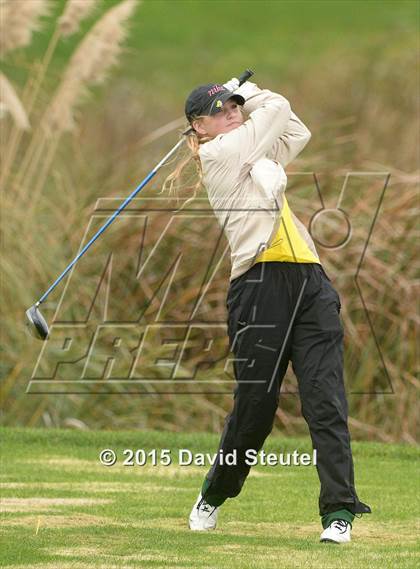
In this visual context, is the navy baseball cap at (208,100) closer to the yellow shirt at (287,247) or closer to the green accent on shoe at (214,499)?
the yellow shirt at (287,247)

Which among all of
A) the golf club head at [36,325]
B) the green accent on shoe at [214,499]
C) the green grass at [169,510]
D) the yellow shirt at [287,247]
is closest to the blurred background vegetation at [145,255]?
the green grass at [169,510]

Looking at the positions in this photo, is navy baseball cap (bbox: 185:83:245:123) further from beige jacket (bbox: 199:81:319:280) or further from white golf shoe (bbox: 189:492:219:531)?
white golf shoe (bbox: 189:492:219:531)

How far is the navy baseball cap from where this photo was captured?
609 centimetres

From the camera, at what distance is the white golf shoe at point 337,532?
5.80 metres

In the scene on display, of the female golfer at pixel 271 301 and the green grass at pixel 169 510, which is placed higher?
the female golfer at pixel 271 301

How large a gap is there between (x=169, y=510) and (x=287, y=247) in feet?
4.89

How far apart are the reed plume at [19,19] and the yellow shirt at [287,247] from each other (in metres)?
4.98

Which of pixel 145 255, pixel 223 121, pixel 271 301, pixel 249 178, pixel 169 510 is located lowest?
pixel 145 255

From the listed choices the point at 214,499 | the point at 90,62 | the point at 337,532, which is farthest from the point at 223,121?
A: the point at 90,62

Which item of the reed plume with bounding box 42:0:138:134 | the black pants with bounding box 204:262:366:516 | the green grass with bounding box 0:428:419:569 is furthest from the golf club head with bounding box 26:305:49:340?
the reed plume with bounding box 42:0:138:134

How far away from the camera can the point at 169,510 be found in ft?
22.0

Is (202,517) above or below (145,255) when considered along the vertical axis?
above

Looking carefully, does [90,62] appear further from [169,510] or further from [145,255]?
[169,510]

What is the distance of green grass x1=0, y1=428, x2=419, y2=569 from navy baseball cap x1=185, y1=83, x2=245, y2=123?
1.79 metres
